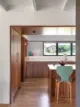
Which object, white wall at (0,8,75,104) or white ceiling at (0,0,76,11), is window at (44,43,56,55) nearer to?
white wall at (0,8,75,104)

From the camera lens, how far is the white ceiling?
11.1 feet

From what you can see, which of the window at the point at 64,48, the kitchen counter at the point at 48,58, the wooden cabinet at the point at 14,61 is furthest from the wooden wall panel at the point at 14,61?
the window at the point at 64,48

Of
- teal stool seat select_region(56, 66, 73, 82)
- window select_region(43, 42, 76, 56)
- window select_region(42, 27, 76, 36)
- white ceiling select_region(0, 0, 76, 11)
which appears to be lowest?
teal stool seat select_region(56, 66, 73, 82)

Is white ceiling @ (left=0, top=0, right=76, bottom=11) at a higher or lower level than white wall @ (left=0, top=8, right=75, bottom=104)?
higher

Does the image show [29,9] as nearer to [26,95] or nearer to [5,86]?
[5,86]

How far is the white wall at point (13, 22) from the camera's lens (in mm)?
4023

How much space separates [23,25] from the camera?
405 centimetres

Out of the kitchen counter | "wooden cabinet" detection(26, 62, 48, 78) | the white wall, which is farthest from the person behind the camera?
the kitchen counter

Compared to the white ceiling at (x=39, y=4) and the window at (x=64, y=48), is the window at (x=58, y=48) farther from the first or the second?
the white ceiling at (x=39, y=4)

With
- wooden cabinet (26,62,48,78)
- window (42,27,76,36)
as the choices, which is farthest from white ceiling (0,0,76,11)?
wooden cabinet (26,62,48,78)

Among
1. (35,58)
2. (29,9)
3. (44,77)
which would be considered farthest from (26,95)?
(35,58)

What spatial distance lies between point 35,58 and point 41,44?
2.80ft

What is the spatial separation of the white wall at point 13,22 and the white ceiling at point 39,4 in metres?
0.19

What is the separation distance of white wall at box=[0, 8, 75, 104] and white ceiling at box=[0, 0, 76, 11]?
0.19 m
